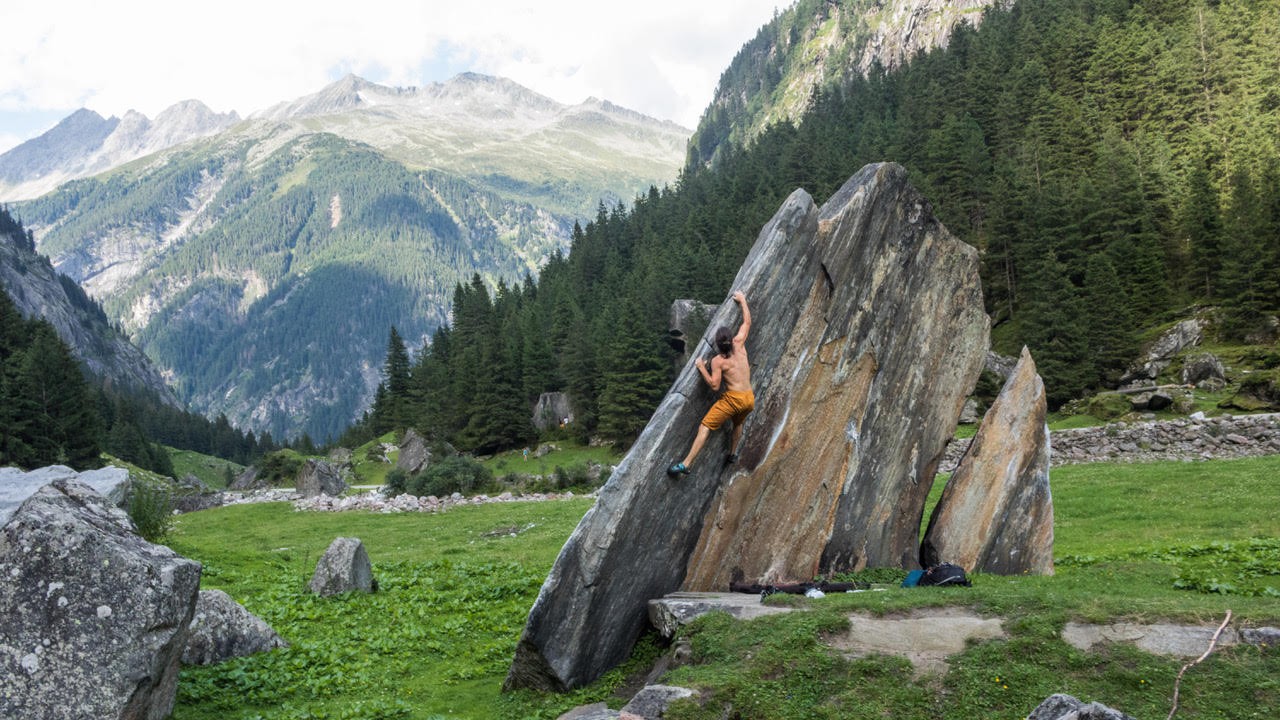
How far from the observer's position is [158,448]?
106188mm

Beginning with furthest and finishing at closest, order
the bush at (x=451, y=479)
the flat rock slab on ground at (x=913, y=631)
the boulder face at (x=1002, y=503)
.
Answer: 1. the bush at (x=451, y=479)
2. the boulder face at (x=1002, y=503)
3. the flat rock slab on ground at (x=913, y=631)

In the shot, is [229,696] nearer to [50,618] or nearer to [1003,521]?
[50,618]

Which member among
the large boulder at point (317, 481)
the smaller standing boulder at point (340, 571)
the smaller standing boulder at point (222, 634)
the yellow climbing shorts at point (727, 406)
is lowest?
the large boulder at point (317, 481)

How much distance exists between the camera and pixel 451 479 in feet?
161

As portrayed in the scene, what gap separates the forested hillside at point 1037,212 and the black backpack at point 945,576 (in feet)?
154

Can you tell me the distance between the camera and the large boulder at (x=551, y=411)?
270ft

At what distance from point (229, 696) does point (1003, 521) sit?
17517 millimetres

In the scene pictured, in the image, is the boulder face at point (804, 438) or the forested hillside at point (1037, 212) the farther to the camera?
the forested hillside at point (1037, 212)

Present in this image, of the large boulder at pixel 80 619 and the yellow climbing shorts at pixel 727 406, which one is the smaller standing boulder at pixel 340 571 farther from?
the yellow climbing shorts at pixel 727 406

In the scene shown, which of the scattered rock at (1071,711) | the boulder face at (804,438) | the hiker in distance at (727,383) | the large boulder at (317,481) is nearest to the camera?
the scattered rock at (1071,711)

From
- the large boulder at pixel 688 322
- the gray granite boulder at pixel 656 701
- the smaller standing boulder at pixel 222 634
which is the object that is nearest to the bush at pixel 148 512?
the smaller standing boulder at pixel 222 634

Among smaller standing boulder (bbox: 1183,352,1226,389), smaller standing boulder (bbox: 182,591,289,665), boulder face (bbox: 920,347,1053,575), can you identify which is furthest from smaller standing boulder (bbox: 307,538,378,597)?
smaller standing boulder (bbox: 1183,352,1226,389)

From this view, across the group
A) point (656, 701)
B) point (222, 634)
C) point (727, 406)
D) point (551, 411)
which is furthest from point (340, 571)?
point (551, 411)

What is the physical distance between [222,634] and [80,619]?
4837 mm
